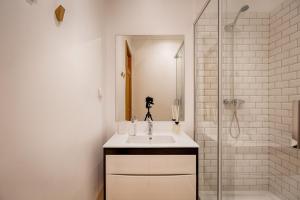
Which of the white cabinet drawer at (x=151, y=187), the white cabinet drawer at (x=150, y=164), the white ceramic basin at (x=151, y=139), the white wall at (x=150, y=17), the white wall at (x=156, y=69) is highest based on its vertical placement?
the white wall at (x=150, y=17)

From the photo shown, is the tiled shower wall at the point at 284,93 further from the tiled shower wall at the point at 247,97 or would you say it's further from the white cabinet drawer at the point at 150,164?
the white cabinet drawer at the point at 150,164

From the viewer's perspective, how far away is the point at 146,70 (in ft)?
7.66

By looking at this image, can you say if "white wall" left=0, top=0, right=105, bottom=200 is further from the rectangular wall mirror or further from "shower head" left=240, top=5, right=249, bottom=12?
"shower head" left=240, top=5, right=249, bottom=12

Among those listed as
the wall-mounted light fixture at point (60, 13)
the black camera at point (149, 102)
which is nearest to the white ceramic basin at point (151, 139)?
the black camera at point (149, 102)

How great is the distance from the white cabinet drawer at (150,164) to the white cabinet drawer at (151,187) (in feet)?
0.14

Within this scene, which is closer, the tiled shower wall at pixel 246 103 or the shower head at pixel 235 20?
the tiled shower wall at pixel 246 103

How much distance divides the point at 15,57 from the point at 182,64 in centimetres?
178

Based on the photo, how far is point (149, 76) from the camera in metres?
2.34

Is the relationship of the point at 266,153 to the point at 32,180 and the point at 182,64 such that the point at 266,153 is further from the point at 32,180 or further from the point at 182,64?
the point at 182,64

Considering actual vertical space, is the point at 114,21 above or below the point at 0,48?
above

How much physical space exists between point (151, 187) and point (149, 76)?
116 cm

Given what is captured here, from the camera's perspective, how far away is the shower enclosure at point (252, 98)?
0.94 meters

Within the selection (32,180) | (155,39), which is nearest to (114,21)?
(155,39)

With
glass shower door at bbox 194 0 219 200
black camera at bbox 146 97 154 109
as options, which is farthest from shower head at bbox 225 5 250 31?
black camera at bbox 146 97 154 109
